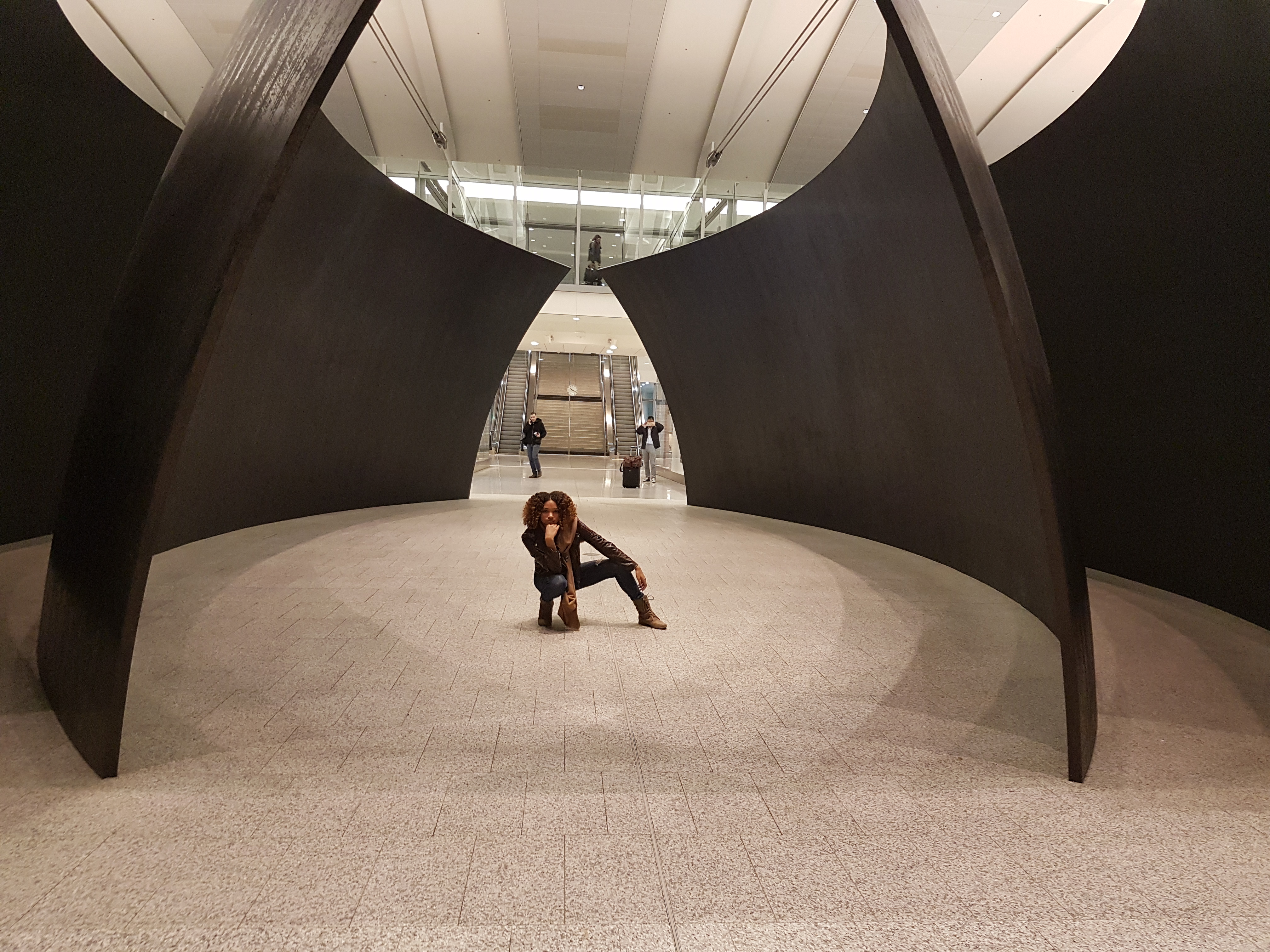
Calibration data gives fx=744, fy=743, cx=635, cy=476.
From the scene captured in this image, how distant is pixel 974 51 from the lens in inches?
601

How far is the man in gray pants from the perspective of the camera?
19.1m

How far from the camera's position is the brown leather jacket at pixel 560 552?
493 cm

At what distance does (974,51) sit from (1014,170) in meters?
10.4

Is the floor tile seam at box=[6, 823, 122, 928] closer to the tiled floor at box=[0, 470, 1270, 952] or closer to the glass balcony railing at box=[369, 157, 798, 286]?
the tiled floor at box=[0, 470, 1270, 952]

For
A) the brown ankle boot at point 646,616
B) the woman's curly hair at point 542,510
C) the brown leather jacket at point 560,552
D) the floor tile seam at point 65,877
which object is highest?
the woman's curly hair at point 542,510

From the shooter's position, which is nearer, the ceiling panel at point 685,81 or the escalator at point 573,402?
the ceiling panel at point 685,81

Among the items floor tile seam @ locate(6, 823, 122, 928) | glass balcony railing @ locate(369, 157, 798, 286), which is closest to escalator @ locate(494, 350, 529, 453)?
glass balcony railing @ locate(369, 157, 798, 286)

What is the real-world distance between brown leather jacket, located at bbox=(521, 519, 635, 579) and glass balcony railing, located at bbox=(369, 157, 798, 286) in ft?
29.2

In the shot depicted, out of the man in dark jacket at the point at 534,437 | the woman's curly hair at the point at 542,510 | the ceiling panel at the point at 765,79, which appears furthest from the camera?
the man in dark jacket at the point at 534,437

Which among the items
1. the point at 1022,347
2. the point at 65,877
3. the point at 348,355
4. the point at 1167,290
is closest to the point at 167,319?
the point at 65,877

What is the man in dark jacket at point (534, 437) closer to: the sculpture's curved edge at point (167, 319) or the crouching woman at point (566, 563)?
the crouching woman at point (566, 563)

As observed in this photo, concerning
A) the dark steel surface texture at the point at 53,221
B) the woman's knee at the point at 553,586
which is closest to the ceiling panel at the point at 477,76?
the dark steel surface texture at the point at 53,221

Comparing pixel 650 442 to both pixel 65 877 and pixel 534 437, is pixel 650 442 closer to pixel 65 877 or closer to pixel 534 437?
pixel 534 437

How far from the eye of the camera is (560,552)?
196 inches
